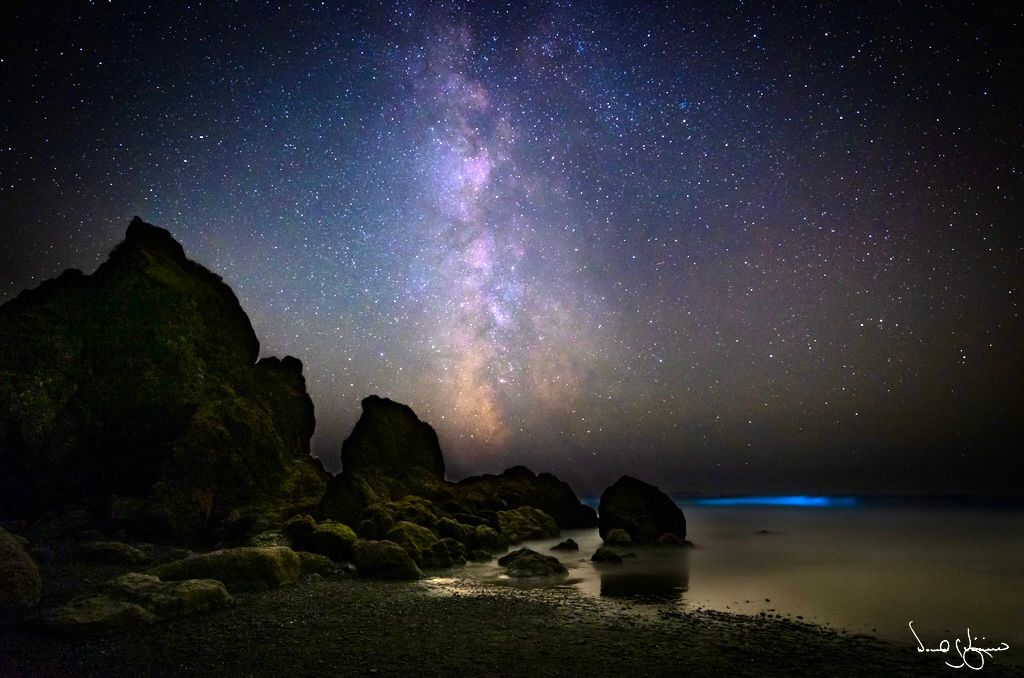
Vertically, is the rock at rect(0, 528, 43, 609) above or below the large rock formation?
below

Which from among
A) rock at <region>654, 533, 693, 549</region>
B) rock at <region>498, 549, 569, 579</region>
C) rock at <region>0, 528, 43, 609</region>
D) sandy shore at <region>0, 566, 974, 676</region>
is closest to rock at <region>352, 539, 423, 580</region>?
rock at <region>498, 549, 569, 579</region>

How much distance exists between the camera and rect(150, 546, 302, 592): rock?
1619 centimetres

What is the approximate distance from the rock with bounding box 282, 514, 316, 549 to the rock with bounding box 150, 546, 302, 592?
20.2 ft

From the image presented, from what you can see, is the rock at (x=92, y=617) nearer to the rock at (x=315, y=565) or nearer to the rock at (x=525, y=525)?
the rock at (x=315, y=565)

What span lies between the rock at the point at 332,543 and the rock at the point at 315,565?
76.3 inches

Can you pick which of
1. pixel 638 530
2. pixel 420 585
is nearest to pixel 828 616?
pixel 420 585

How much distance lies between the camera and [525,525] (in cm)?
4194

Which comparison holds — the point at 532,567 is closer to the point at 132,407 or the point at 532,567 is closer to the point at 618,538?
the point at 618,538

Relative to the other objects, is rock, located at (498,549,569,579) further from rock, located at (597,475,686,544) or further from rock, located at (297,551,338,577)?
rock, located at (597,475,686,544)

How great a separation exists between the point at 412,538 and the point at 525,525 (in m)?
19.1

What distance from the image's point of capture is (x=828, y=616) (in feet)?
56.1

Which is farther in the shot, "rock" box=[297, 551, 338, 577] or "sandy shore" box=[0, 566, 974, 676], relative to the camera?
"rock" box=[297, 551, 338, 577]

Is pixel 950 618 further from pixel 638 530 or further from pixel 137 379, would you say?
pixel 137 379

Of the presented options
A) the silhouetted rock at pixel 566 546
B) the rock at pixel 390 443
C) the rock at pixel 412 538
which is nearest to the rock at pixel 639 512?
the silhouetted rock at pixel 566 546
